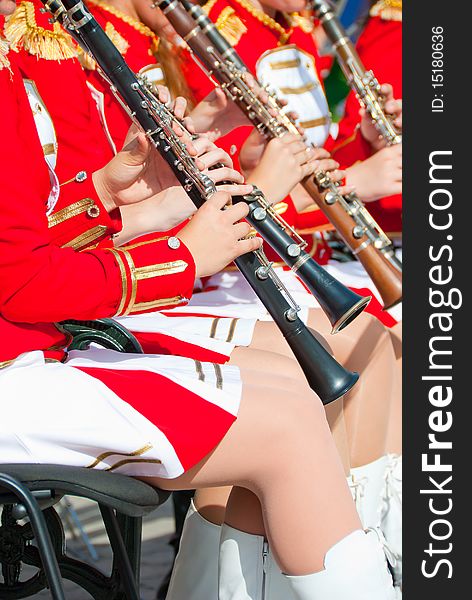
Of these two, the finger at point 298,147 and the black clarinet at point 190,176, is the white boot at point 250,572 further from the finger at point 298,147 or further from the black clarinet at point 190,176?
the finger at point 298,147

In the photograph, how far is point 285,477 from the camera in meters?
1.22

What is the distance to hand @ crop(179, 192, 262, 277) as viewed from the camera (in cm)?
132

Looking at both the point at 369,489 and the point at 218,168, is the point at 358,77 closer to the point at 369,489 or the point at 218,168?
the point at 218,168

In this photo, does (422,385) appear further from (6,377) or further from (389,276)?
(6,377)

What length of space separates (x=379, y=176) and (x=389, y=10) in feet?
2.27

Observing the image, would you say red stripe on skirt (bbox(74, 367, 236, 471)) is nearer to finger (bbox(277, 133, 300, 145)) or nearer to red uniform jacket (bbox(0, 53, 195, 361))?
red uniform jacket (bbox(0, 53, 195, 361))

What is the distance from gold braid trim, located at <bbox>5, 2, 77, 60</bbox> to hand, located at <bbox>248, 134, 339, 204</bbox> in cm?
41

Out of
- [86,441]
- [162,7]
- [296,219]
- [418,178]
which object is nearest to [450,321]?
[418,178]

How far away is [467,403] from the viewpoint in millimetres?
1571

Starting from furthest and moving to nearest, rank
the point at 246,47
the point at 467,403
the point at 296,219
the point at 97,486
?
1. the point at 246,47
2. the point at 296,219
3. the point at 467,403
4. the point at 97,486

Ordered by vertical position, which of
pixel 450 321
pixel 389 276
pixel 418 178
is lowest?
pixel 450 321

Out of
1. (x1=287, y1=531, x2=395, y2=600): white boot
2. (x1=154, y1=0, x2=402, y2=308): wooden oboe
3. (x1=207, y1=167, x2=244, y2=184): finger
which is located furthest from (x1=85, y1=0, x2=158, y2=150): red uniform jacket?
(x1=287, y1=531, x2=395, y2=600): white boot

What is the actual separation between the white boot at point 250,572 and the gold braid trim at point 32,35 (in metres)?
0.93

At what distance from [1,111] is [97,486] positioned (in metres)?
0.49
